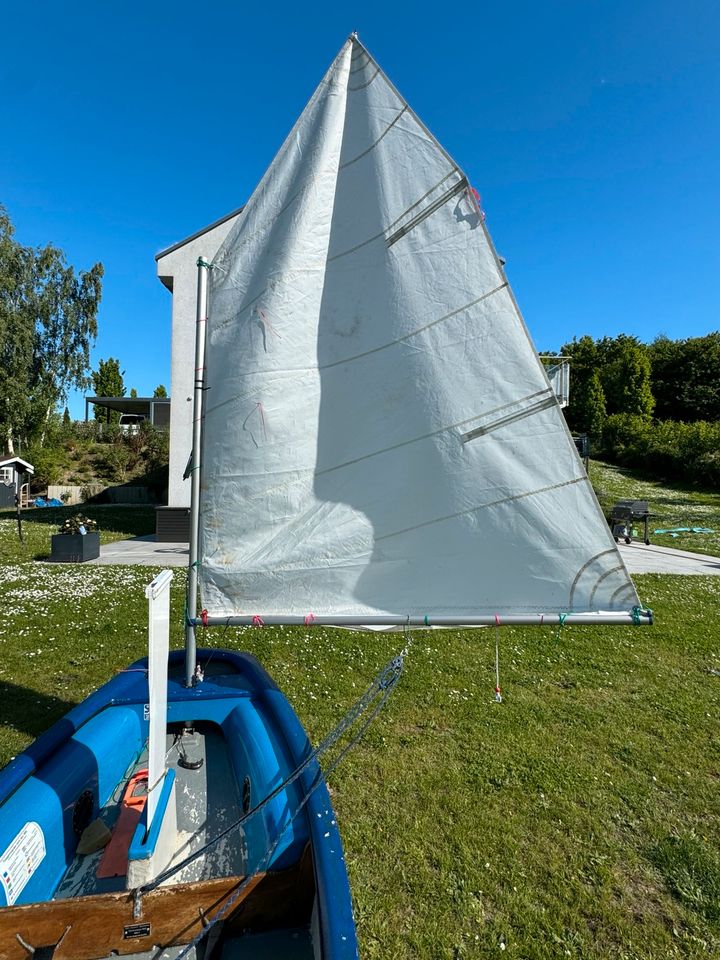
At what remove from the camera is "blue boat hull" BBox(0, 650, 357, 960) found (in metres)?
1.89

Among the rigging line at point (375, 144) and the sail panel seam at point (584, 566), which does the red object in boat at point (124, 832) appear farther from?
the rigging line at point (375, 144)

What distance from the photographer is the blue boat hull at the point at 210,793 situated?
189 centimetres

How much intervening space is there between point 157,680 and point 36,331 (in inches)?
1293

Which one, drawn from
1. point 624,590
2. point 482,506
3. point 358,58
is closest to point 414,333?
point 482,506

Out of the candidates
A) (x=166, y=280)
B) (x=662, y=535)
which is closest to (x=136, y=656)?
(x=166, y=280)

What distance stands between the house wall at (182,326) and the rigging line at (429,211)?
12448 millimetres

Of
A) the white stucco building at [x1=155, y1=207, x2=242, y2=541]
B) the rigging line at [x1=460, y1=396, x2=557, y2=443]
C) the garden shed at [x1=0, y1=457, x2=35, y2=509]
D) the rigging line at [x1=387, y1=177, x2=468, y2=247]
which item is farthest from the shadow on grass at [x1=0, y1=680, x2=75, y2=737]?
the garden shed at [x1=0, y1=457, x2=35, y2=509]

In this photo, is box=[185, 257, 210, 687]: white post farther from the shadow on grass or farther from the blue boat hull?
the shadow on grass

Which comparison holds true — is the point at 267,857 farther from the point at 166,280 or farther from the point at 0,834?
the point at 166,280

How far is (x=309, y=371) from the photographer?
268 cm

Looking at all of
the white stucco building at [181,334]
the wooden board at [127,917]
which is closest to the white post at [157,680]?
the wooden board at [127,917]

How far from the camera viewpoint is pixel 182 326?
1412cm

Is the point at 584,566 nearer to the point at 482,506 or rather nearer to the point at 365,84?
the point at 482,506

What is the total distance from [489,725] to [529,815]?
45.9 inches
